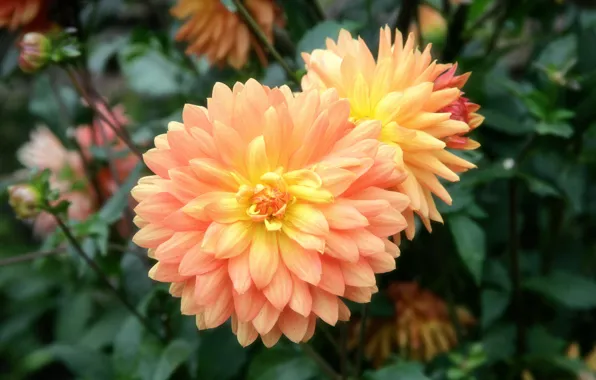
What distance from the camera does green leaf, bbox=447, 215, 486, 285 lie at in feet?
2.22

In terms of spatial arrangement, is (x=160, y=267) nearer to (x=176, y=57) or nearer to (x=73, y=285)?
(x=176, y=57)

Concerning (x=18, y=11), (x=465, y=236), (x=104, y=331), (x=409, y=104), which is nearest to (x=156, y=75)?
(x=18, y=11)

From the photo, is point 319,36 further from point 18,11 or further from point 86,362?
point 86,362

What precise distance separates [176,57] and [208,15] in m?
0.32

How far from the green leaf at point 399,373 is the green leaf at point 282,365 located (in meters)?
0.06

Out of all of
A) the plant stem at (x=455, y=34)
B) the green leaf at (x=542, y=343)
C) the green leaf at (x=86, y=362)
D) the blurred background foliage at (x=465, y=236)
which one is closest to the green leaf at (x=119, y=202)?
the blurred background foliage at (x=465, y=236)

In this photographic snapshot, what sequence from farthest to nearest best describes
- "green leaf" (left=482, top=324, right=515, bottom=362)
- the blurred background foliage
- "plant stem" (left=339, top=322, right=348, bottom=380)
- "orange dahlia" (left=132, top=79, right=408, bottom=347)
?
"green leaf" (left=482, top=324, right=515, bottom=362) → the blurred background foliage → "plant stem" (left=339, top=322, right=348, bottom=380) → "orange dahlia" (left=132, top=79, right=408, bottom=347)

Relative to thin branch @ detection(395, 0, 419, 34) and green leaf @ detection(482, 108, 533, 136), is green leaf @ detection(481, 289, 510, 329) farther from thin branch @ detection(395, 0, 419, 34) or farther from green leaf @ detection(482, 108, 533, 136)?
thin branch @ detection(395, 0, 419, 34)

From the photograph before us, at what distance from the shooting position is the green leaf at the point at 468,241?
2.22 feet

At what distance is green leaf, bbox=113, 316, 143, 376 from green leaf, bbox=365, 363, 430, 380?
304 millimetres

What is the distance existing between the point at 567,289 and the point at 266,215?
54 cm

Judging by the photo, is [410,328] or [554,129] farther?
[410,328]

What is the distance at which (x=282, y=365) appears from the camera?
0.67m

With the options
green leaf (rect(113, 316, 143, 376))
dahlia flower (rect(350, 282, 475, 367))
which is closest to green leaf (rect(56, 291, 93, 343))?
green leaf (rect(113, 316, 143, 376))
